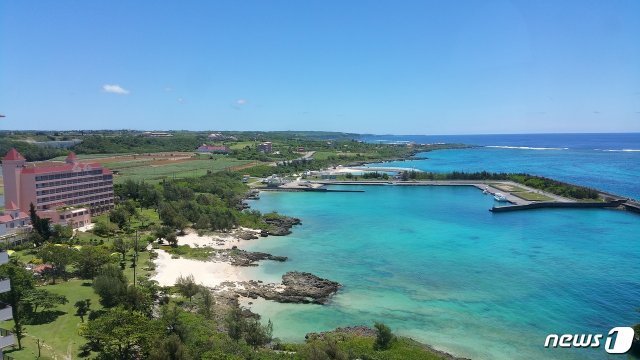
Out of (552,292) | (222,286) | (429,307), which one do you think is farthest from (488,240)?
(222,286)

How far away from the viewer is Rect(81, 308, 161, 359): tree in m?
15.4

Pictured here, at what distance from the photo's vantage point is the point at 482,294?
25562mm

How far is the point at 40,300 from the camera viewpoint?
1881 cm

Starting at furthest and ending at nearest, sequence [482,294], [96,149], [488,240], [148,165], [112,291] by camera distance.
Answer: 1. [96,149]
2. [148,165]
3. [488,240]
4. [482,294]
5. [112,291]

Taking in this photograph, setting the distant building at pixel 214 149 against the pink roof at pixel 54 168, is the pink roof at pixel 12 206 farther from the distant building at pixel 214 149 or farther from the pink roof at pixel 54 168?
the distant building at pixel 214 149

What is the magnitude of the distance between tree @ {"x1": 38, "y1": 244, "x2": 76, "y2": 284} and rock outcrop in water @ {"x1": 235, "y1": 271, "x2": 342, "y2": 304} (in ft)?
31.1

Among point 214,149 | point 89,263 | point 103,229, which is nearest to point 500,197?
point 103,229

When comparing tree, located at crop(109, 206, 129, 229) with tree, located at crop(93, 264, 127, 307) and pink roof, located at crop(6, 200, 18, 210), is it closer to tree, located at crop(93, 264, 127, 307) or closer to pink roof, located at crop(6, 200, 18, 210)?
pink roof, located at crop(6, 200, 18, 210)

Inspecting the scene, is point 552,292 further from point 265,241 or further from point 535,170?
point 535,170

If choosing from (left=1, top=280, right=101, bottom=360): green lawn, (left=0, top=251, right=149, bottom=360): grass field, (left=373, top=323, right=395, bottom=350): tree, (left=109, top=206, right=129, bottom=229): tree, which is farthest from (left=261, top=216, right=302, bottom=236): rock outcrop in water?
(left=373, top=323, right=395, bottom=350): tree

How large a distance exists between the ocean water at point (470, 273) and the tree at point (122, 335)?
22.4 ft

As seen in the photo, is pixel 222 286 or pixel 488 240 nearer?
pixel 222 286

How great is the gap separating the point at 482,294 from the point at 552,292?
424 cm

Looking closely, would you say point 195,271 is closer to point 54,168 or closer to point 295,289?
point 295,289
